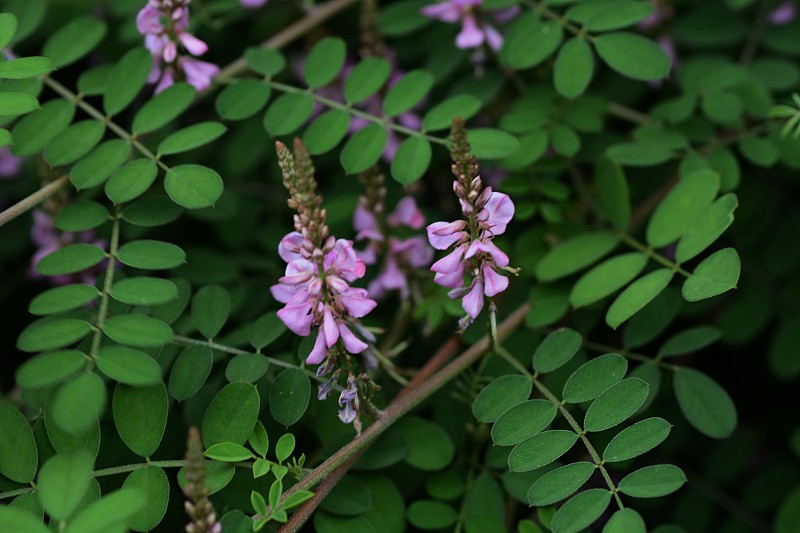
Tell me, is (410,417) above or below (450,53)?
below

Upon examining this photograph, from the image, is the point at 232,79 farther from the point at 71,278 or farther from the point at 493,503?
the point at 493,503

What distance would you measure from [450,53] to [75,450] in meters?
1.47

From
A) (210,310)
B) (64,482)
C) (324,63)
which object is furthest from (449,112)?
(64,482)

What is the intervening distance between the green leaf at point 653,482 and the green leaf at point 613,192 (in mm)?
763

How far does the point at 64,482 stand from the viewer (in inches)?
57.1

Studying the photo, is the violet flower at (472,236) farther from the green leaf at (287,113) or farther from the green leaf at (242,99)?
the green leaf at (242,99)

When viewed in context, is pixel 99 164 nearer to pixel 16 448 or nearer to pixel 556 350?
pixel 16 448

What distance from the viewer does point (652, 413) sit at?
2.28m

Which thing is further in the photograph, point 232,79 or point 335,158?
point 335,158

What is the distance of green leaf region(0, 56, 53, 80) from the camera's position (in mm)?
1769

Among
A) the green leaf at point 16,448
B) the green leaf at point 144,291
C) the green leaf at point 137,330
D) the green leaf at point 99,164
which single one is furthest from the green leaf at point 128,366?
the green leaf at point 99,164

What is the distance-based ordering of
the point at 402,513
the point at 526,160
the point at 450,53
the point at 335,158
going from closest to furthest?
the point at 402,513
the point at 526,160
the point at 450,53
the point at 335,158

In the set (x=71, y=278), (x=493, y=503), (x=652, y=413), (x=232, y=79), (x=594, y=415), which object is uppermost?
(x=232, y=79)

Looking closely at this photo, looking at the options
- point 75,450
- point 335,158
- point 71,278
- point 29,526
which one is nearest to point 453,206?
point 335,158
